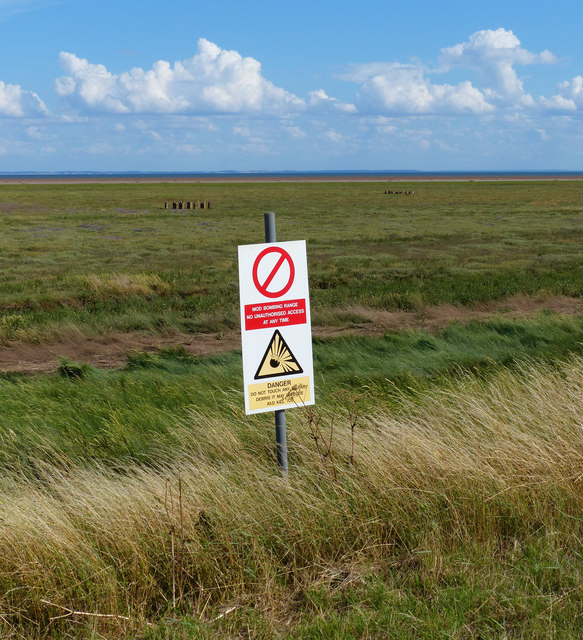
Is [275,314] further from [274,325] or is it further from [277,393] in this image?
[277,393]

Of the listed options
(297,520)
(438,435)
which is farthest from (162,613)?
(438,435)

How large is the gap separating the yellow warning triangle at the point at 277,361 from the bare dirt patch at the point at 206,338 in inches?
313

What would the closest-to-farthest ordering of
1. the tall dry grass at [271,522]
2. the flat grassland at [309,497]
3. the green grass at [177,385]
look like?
the flat grassland at [309,497]
the tall dry grass at [271,522]
the green grass at [177,385]

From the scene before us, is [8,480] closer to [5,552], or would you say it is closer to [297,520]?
[5,552]

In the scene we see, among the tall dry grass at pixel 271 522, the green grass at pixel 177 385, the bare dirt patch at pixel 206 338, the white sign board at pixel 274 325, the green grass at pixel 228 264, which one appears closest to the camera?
the tall dry grass at pixel 271 522

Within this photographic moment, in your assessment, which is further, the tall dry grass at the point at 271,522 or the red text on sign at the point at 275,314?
the red text on sign at the point at 275,314

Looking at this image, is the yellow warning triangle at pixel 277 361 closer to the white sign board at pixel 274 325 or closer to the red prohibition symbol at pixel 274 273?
the white sign board at pixel 274 325

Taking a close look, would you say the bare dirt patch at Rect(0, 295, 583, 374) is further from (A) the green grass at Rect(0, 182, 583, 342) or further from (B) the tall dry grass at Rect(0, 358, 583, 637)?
(B) the tall dry grass at Rect(0, 358, 583, 637)

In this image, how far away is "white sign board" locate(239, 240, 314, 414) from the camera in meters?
3.92

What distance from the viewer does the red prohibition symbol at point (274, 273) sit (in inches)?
154

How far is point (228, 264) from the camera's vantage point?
25359 mm

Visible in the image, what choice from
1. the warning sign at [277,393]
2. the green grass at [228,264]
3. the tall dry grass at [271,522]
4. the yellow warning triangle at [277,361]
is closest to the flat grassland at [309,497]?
the tall dry grass at [271,522]

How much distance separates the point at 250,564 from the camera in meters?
3.47

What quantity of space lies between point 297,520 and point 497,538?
3.77 feet
